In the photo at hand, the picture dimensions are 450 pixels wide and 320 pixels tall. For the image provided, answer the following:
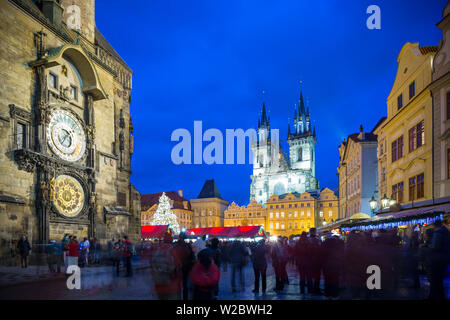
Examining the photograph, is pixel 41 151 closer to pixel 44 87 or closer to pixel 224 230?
pixel 44 87

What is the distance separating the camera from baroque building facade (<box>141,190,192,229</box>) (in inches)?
3937

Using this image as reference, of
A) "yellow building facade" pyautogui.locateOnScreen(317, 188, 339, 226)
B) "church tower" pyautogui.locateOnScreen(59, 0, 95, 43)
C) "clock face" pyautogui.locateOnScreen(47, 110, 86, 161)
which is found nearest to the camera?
"clock face" pyautogui.locateOnScreen(47, 110, 86, 161)

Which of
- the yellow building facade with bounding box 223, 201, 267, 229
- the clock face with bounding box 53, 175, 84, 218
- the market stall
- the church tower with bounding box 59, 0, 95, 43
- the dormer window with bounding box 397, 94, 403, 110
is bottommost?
the yellow building facade with bounding box 223, 201, 267, 229

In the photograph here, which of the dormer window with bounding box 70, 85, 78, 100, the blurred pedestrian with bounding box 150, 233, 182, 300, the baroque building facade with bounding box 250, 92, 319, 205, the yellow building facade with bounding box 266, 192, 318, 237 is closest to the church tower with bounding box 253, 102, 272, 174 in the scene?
the baroque building facade with bounding box 250, 92, 319, 205

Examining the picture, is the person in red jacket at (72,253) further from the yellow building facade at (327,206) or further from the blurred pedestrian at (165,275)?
the yellow building facade at (327,206)

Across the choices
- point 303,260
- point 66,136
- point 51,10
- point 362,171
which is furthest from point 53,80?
point 362,171

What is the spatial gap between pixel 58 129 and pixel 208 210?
9462 cm

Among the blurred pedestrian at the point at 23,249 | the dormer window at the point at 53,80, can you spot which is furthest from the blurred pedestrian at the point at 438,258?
the dormer window at the point at 53,80

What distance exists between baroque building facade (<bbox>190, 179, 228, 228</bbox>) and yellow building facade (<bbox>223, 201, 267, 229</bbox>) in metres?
4.53

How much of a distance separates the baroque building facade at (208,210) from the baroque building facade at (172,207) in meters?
2.08

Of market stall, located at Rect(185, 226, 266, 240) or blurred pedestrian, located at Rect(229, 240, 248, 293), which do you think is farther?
market stall, located at Rect(185, 226, 266, 240)

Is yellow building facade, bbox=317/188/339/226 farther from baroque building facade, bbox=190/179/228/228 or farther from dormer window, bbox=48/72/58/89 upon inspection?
dormer window, bbox=48/72/58/89

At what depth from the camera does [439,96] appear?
18.9 metres

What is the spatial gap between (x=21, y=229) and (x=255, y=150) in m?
115
